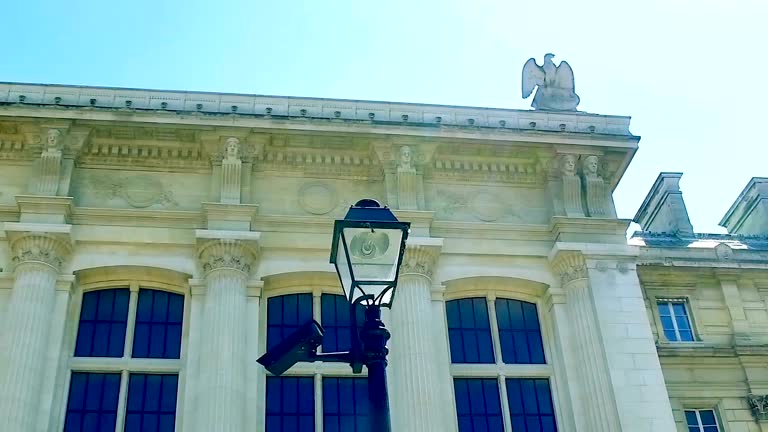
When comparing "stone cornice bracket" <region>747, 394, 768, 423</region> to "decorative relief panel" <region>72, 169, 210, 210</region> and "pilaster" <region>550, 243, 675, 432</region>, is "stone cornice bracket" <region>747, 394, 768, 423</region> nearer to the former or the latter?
"pilaster" <region>550, 243, 675, 432</region>

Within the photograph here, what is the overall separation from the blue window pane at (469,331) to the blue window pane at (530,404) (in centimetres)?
79

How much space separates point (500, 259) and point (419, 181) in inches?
99.8

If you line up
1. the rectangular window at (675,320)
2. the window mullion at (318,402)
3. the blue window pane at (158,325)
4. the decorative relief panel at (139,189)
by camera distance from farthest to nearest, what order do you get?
1. the rectangular window at (675,320)
2. the decorative relief panel at (139,189)
3. the blue window pane at (158,325)
4. the window mullion at (318,402)

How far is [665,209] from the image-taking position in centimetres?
2892

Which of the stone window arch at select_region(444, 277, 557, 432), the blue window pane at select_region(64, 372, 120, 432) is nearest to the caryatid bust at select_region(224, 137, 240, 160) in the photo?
the blue window pane at select_region(64, 372, 120, 432)

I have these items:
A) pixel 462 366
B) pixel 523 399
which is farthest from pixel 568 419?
pixel 462 366

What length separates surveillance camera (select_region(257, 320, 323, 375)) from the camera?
8883 mm

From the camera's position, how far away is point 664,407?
720 inches

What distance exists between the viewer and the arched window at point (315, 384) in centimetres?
1780

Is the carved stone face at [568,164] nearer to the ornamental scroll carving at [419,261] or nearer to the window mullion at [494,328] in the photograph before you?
the window mullion at [494,328]

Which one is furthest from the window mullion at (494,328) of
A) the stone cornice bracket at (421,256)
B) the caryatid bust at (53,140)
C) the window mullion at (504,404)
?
the caryatid bust at (53,140)

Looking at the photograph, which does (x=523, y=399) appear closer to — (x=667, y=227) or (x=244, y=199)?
(x=244, y=199)

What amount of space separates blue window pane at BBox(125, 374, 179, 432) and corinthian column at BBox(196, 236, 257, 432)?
0.91m

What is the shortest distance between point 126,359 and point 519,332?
8195 millimetres
